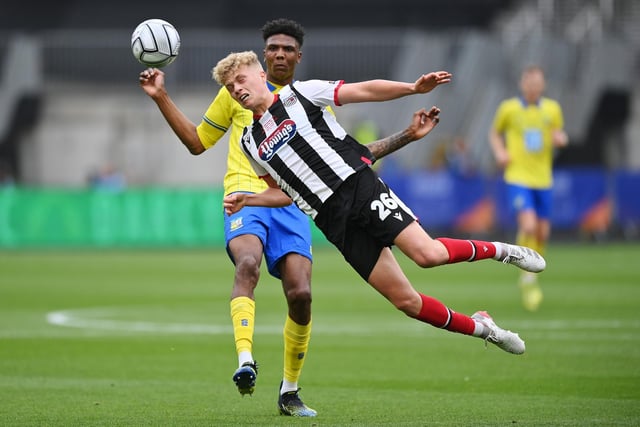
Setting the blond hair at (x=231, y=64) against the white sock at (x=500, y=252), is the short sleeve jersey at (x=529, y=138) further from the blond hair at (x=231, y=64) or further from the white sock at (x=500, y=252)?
the blond hair at (x=231, y=64)

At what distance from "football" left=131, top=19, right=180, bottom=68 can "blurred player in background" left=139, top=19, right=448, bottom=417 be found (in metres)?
0.11

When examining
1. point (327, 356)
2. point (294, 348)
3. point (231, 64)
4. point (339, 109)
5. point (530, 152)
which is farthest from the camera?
point (339, 109)

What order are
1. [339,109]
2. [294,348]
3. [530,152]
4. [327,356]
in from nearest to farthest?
[294,348] → [327,356] → [530,152] → [339,109]

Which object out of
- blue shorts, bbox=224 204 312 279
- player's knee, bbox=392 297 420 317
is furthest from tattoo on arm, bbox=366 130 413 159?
player's knee, bbox=392 297 420 317

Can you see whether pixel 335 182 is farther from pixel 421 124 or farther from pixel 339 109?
pixel 339 109

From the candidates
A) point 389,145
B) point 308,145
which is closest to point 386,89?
point 308,145

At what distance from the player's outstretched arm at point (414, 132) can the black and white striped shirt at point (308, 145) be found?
15.2 inches

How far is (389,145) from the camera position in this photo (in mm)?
8914

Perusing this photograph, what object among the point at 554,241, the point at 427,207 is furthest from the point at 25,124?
the point at 554,241

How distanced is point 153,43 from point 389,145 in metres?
1.87

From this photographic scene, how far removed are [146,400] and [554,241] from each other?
75.7ft

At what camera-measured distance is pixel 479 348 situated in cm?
1287

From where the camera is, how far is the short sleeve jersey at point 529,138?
16.9 m

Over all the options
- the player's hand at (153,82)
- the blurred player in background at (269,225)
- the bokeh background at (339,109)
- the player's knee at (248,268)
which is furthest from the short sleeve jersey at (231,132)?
the bokeh background at (339,109)
